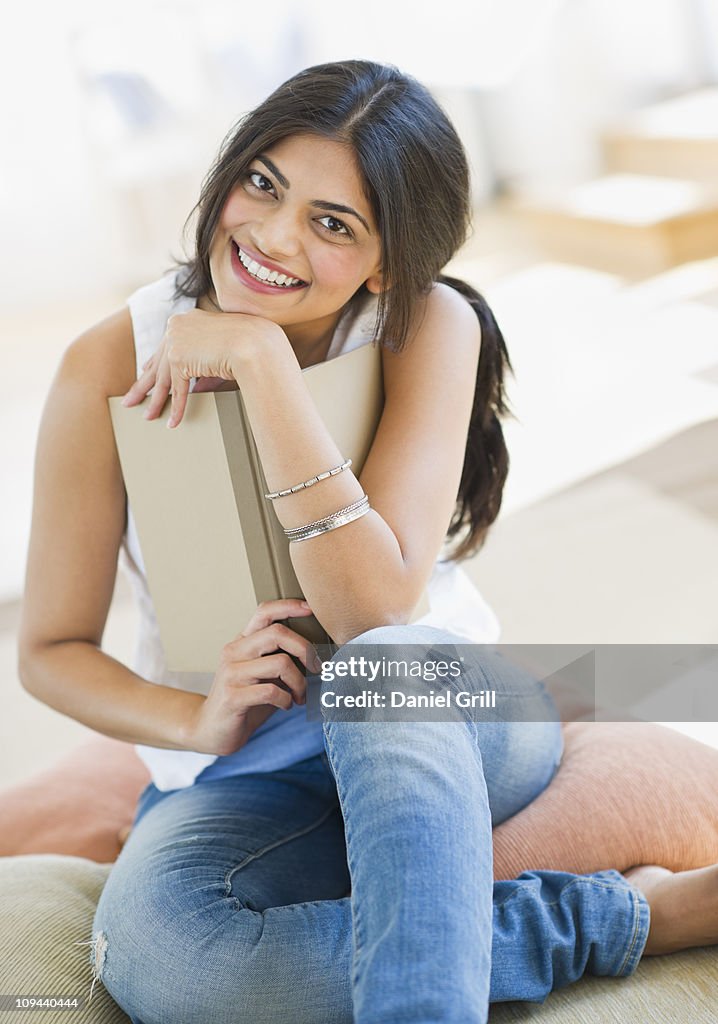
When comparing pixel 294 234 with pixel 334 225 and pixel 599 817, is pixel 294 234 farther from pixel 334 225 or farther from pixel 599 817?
pixel 599 817

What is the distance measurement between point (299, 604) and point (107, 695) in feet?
0.84

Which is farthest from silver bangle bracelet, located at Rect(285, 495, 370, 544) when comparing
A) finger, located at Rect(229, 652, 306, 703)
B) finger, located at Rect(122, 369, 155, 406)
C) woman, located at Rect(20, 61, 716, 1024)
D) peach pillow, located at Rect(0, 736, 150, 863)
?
peach pillow, located at Rect(0, 736, 150, 863)

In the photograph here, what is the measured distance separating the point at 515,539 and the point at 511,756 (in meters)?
1.44

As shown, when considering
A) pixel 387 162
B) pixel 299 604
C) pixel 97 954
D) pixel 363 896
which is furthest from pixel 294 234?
pixel 97 954

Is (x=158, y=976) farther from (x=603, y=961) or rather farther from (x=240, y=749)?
(x=603, y=961)

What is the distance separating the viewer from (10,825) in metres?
1.63

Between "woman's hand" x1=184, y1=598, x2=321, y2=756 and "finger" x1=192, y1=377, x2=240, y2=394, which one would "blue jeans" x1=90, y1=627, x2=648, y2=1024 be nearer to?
"woman's hand" x1=184, y1=598, x2=321, y2=756

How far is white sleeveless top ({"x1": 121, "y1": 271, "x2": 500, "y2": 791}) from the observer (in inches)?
49.9

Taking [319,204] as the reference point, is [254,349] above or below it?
below

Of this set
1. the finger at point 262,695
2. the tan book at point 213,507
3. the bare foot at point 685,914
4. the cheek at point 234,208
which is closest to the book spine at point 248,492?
the tan book at point 213,507

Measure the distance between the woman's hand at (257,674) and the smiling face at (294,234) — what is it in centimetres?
33

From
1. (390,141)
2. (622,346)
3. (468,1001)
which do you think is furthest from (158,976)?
(622,346)

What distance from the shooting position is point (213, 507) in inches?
46.2

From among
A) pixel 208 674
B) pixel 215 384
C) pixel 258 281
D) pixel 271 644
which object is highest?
pixel 258 281
